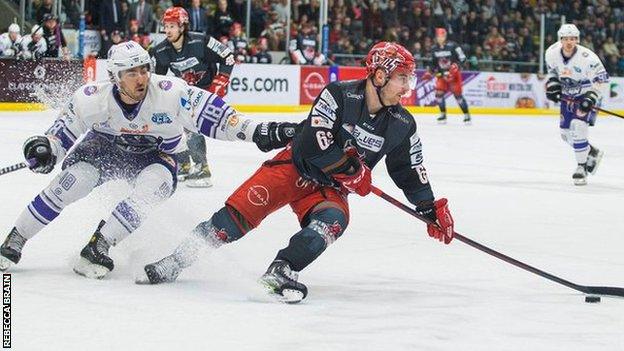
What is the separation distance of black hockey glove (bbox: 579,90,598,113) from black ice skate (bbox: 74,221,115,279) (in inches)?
243

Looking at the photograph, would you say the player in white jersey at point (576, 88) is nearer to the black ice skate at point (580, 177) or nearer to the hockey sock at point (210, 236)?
the black ice skate at point (580, 177)

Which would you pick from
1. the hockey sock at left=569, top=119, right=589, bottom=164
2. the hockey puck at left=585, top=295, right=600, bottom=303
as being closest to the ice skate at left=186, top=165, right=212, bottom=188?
the hockey sock at left=569, top=119, right=589, bottom=164

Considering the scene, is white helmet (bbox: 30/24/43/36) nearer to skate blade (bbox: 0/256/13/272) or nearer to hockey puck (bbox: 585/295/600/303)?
skate blade (bbox: 0/256/13/272)

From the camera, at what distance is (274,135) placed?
5422mm

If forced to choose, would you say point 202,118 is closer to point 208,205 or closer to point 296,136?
point 296,136

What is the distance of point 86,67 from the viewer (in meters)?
17.3

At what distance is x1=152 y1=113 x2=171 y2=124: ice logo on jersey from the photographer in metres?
5.49

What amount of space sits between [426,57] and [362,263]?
54.1 ft

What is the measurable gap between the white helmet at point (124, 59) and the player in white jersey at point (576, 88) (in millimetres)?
6137

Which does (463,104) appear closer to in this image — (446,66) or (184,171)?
(446,66)

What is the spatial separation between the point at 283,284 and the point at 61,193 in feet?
3.70

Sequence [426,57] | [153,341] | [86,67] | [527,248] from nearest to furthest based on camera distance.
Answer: [153,341], [527,248], [86,67], [426,57]

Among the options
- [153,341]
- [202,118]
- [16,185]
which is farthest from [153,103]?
[16,185]

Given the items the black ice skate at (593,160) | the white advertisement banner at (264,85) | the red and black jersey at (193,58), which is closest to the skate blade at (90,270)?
the red and black jersey at (193,58)
